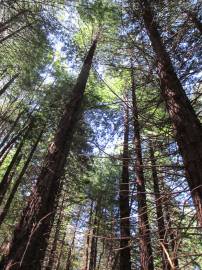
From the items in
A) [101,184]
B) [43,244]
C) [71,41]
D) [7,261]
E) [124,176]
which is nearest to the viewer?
[7,261]

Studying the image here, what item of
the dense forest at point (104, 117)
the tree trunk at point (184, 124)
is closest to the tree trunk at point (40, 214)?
the dense forest at point (104, 117)

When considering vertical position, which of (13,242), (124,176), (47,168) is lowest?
(13,242)

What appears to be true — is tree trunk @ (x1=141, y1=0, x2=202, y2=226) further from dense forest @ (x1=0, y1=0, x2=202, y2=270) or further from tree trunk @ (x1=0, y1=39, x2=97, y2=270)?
tree trunk @ (x1=0, y1=39, x2=97, y2=270)

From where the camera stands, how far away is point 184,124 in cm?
356

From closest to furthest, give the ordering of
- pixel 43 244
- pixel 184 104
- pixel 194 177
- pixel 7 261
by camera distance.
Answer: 1. pixel 194 177
2. pixel 184 104
3. pixel 7 261
4. pixel 43 244

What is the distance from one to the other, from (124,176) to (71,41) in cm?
650

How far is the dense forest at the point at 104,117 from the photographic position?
371 cm

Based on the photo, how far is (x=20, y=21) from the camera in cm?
1180

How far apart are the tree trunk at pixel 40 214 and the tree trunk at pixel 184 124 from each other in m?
2.35

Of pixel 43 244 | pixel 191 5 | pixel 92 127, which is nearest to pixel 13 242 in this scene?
pixel 43 244

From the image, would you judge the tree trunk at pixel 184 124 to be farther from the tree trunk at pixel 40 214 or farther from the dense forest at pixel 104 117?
the tree trunk at pixel 40 214

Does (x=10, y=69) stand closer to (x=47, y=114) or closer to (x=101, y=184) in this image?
(x=47, y=114)

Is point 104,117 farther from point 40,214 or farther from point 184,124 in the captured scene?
point 184,124

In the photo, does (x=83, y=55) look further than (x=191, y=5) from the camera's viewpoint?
Yes
